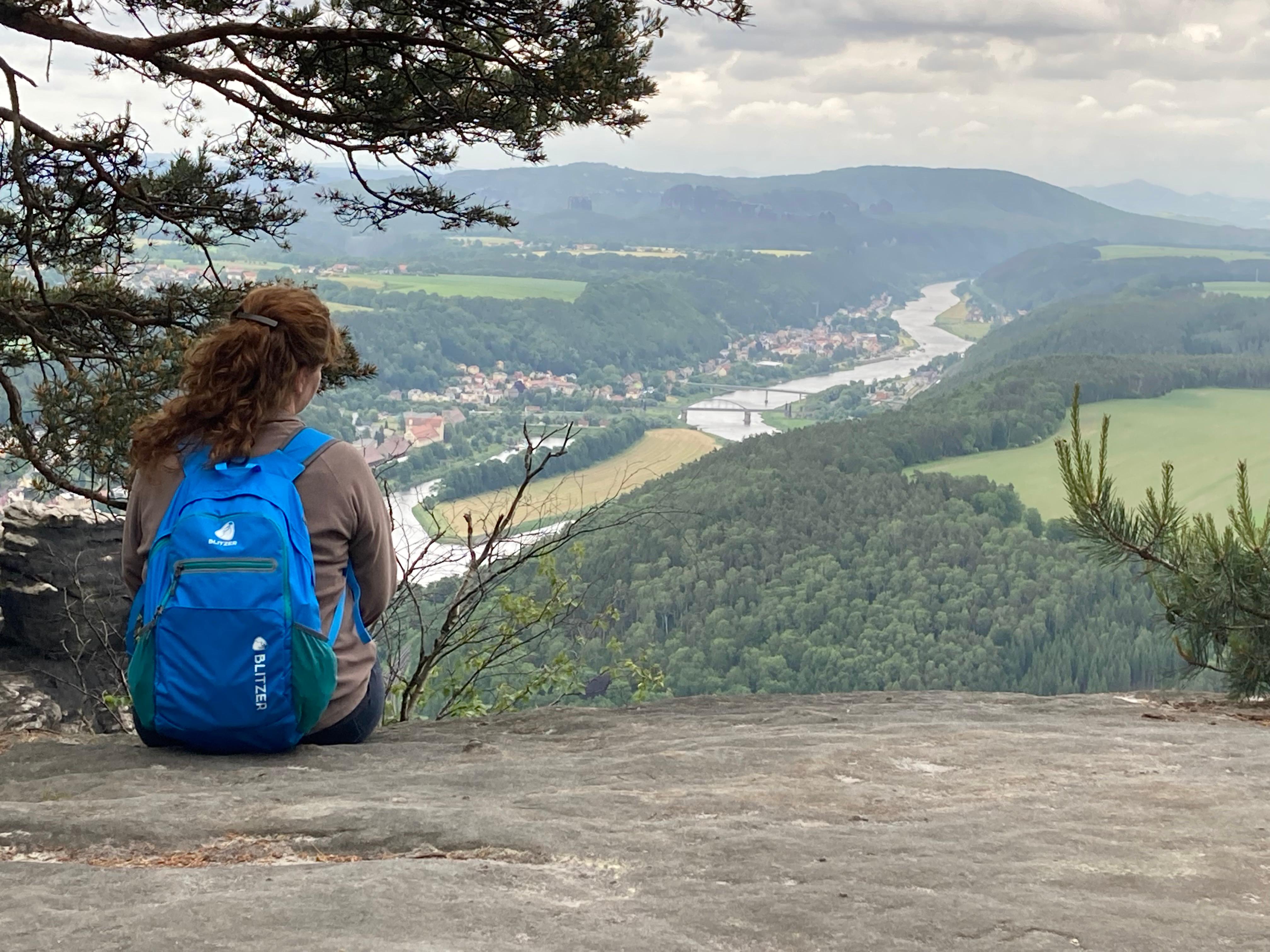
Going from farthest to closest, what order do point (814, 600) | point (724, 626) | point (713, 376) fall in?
point (713, 376), point (814, 600), point (724, 626)

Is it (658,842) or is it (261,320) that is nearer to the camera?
(658,842)

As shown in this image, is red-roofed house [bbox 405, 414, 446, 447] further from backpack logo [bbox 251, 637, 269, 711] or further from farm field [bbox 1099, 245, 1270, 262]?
farm field [bbox 1099, 245, 1270, 262]

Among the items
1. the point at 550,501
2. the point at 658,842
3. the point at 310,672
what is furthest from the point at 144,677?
the point at 550,501

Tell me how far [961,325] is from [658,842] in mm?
119392

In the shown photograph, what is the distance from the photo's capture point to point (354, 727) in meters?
3.07

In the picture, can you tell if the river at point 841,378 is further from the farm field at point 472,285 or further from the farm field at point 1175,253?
the farm field at point 1175,253

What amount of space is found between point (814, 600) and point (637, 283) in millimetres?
78102

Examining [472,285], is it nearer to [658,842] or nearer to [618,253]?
[618,253]

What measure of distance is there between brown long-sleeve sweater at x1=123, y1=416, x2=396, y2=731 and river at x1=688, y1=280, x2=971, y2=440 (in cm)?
4992

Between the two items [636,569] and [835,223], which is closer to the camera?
[636,569]

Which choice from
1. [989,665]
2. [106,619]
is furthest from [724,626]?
[106,619]

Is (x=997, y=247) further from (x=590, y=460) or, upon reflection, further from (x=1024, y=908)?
(x=1024, y=908)

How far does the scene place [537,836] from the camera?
2244mm

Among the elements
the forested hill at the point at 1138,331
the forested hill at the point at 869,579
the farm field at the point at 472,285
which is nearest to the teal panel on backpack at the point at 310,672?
the forested hill at the point at 869,579
